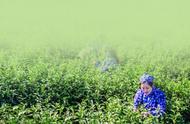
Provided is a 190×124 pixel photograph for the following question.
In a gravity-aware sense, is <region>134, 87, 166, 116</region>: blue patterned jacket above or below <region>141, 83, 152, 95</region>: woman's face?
below

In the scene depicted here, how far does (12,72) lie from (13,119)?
6561 millimetres

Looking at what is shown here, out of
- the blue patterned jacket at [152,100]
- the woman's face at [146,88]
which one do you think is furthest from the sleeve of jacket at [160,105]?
the woman's face at [146,88]

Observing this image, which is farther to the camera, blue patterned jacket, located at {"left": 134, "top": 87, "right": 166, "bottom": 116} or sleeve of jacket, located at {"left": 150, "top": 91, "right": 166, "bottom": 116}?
blue patterned jacket, located at {"left": 134, "top": 87, "right": 166, "bottom": 116}

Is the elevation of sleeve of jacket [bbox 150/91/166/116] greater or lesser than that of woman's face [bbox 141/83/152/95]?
lesser

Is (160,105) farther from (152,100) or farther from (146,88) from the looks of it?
(146,88)

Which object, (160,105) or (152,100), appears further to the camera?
(152,100)

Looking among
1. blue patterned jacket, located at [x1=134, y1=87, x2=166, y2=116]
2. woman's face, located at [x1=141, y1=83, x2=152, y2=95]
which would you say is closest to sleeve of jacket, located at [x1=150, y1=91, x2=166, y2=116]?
blue patterned jacket, located at [x1=134, y1=87, x2=166, y2=116]

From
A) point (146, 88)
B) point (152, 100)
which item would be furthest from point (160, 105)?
point (146, 88)

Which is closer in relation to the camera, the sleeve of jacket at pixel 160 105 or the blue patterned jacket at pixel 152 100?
the sleeve of jacket at pixel 160 105

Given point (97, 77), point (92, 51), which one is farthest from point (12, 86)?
point (92, 51)

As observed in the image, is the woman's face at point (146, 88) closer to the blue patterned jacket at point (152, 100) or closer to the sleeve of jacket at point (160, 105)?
the blue patterned jacket at point (152, 100)

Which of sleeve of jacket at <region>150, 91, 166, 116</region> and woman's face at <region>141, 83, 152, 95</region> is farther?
woman's face at <region>141, 83, 152, 95</region>

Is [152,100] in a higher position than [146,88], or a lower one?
lower

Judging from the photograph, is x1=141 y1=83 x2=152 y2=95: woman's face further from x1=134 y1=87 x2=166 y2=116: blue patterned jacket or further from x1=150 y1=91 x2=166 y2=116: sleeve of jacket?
x1=150 y1=91 x2=166 y2=116: sleeve of jacket
